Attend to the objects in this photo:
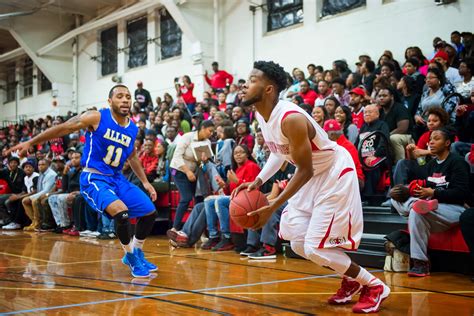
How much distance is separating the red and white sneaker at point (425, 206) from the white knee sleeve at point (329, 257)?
64.2 inches

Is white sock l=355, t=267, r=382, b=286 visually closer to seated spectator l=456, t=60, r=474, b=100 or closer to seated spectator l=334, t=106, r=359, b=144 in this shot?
seated spectator l=334, t=106, r=359, b=144

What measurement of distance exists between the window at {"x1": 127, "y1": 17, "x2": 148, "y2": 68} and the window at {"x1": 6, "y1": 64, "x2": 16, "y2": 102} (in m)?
9.96

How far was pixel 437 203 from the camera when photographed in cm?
503

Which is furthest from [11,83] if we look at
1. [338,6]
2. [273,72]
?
[273,72]

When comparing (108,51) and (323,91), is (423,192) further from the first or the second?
(108,51)

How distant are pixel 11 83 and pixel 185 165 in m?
21.7

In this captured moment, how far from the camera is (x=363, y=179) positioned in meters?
6.42

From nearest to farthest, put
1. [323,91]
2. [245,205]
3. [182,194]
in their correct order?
1. [245,205]
2. [182,194]
3. [323,91]

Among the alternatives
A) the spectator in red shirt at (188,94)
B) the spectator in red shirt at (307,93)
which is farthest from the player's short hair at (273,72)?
the spectator in red shirt at (188,94)

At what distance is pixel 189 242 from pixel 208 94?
247 inches

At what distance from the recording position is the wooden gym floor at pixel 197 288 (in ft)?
12.5

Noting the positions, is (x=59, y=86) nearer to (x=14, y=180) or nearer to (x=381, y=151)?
(x=14, y=180)

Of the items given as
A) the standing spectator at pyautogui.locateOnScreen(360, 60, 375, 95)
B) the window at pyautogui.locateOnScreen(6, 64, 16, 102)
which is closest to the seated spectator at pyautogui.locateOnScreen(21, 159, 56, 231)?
the standing spectator at pyautogui.locateOnScreen(360, 60, 375, 95)

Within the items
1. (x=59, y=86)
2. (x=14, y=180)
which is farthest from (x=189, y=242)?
(x=59, y=86)
